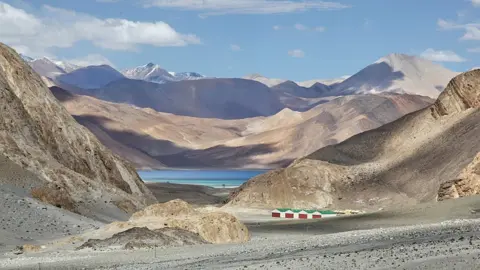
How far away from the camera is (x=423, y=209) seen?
→ 1633 inches

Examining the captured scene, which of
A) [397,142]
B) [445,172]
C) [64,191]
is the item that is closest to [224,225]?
[64,191]

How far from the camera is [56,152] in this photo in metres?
47.4

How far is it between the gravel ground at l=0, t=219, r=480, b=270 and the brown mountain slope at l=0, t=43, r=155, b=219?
15.8m

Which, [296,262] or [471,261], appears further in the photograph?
[296,262]

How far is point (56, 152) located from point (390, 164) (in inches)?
1592

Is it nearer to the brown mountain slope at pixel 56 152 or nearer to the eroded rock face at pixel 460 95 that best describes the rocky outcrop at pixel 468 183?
the brown mountain slope at pixel 56 152

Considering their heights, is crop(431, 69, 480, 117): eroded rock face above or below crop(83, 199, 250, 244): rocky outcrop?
above

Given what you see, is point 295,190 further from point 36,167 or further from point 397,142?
point 36,167

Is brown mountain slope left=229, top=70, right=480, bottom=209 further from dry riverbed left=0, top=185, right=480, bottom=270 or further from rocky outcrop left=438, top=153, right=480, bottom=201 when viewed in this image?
dry riverbed left=0, top=185, right=480, bottom=270

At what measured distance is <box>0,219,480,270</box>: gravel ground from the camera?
14625 millimetres

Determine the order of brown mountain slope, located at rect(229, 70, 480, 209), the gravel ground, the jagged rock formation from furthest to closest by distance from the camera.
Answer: brown mountain slope, located at rect(229, 70, 480, 209) < the jagged rock formation < the gravel ground

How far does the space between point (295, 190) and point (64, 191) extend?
4115 cm

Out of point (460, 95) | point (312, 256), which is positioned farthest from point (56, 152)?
point (460, 95)

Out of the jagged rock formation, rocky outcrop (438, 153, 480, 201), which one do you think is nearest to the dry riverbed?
the jagged rock formation
